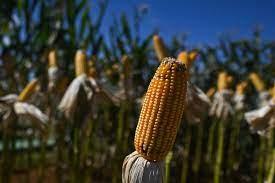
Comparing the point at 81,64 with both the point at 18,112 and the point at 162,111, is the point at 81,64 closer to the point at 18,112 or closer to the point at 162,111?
the point at 18,112

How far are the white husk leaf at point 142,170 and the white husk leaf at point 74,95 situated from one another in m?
0.83

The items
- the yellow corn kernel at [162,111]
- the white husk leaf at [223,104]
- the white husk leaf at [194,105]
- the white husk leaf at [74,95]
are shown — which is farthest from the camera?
the white husk leaf at [223,104]

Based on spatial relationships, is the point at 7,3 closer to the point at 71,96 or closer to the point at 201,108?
the point at 71,96

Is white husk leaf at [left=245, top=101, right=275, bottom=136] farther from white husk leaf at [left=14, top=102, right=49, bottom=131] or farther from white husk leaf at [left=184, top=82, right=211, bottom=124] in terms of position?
white husk leaf at [left=14, top=102, right=49, bottom=131]

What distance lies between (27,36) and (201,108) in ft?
4.79

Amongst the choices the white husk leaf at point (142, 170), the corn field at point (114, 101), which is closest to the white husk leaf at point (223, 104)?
the corn field at point (114, 101)

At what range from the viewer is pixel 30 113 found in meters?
1.59

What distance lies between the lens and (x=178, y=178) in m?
3.21

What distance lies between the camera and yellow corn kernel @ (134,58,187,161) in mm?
674

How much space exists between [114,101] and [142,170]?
1001 millimetres

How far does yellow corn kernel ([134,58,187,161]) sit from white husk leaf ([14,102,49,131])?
971 millimetres

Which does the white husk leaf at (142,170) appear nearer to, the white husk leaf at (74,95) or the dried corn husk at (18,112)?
the white husk leaf at (74,95)

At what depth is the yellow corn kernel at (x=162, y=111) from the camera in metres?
0.67

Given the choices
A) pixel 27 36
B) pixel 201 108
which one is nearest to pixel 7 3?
pixel 27 36
